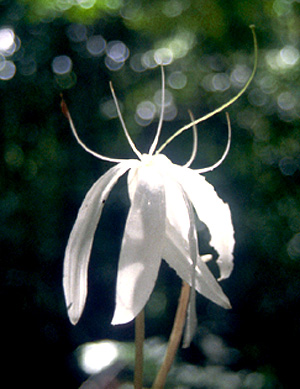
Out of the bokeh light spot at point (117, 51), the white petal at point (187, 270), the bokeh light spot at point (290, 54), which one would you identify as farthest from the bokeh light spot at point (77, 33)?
the white petal at point (187, 270)

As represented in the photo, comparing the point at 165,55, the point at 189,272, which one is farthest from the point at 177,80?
the point at 189,272

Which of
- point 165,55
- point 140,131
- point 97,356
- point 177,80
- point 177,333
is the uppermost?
point 165,55

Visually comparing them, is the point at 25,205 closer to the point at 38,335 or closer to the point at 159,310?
the point at 38,335

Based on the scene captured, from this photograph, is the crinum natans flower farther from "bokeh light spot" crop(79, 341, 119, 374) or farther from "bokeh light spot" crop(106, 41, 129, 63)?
"bokeh light spot" crop(106, 41, 129, 63)

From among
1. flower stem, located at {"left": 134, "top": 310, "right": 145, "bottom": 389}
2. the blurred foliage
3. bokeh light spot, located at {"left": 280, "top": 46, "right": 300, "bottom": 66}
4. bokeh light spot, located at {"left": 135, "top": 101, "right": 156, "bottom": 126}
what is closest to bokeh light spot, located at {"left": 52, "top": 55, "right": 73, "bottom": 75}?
Answer: the blurred foliage

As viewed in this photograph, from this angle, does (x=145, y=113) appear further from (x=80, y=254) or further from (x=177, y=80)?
(x=80, y=254)

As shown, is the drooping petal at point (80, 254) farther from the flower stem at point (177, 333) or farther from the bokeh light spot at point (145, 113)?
the bokeh light spot at point (145, 113)
